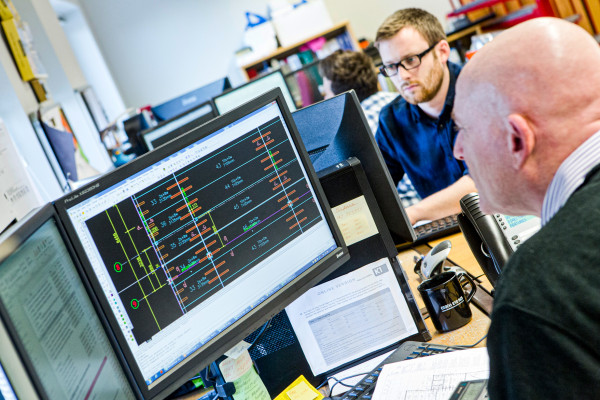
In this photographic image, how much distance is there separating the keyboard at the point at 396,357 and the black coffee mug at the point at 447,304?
8 centimetres

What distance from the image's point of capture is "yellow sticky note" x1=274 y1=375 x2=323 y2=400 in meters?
1.21

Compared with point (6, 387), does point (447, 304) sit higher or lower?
lower

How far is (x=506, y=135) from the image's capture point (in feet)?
2.92

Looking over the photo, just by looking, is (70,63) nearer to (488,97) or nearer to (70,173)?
(70,173)

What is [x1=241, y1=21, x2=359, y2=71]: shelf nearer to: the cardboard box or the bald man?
the cardboard box

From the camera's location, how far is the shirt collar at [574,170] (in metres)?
0.81

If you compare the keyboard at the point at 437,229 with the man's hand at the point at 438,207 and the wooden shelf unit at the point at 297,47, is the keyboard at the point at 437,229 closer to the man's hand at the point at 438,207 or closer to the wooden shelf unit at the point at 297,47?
the man's hand at the point at 438,207

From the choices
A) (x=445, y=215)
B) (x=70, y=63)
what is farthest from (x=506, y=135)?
(x=70, y=63)

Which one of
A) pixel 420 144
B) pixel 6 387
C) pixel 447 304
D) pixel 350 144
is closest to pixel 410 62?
pixel 420 144

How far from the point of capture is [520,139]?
2.85 ft

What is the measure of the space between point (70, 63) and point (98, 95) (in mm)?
1345

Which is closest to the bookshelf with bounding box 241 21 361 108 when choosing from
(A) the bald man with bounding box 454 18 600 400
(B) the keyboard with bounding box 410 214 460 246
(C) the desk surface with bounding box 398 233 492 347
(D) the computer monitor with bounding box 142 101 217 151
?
(D) the computer monitor with bounding box 142 101 217 151

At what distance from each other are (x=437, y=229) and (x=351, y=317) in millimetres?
622

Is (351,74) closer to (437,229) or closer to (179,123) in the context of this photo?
(179,123)
